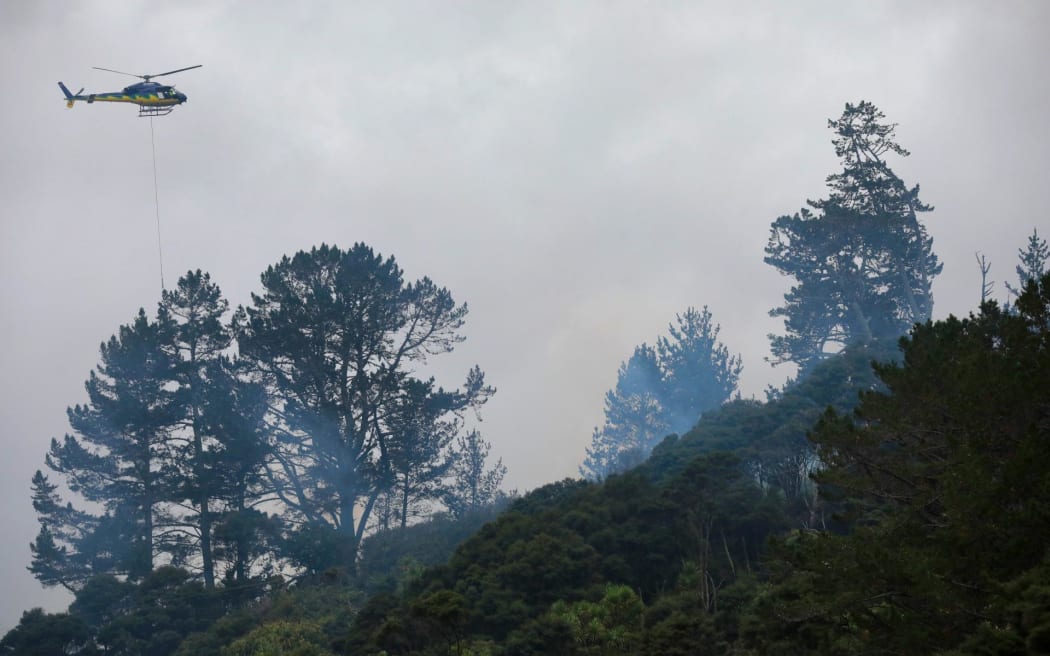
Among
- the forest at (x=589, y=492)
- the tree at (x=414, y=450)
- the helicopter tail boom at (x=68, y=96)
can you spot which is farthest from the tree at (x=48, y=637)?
the helicopter tail boom at (x=68, y=96)

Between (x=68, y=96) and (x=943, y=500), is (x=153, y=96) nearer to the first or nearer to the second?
(x=68, y=96)

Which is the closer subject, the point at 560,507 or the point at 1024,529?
the point at 1024,529

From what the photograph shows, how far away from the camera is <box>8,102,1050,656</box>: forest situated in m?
13.2

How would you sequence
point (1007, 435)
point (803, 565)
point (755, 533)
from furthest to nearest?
point (755, 533) → point (803, 565) → point (1007, 435)

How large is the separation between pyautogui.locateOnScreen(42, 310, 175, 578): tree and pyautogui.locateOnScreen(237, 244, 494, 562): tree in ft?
17.9

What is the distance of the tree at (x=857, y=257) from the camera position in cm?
5047

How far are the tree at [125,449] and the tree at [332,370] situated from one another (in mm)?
5464

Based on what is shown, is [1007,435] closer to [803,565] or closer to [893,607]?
[893,607]

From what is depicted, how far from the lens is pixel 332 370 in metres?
44.8

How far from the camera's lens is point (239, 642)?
99.4 feet

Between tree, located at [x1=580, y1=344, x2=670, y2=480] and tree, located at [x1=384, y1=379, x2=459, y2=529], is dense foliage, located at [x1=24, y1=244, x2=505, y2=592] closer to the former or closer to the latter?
tree, located at [x1=384, y1=379, x2=459, y2=529]

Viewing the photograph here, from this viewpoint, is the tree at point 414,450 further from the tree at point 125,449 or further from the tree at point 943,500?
the tree at point 943,500

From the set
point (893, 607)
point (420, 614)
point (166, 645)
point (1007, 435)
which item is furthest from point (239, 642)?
point (1007, 435)

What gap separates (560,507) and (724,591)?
909 cm
